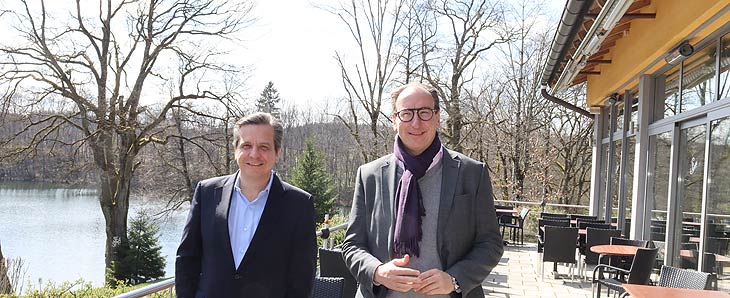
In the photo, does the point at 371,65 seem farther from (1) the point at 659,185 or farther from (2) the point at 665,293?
(2) the point at 665,293

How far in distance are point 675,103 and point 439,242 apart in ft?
16.0

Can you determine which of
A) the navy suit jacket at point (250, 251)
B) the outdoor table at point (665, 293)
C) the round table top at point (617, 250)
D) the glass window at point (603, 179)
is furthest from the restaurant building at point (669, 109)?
the navy suit jacket at point (250, 251)

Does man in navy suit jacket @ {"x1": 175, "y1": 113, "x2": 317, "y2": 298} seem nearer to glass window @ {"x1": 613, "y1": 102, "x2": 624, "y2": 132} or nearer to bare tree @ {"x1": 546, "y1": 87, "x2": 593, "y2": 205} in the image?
glass window @ {"x1": 613, "y1": 102, "x2": 624, "y2": 132}

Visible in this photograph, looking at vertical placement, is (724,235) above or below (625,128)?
below

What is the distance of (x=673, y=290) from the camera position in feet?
10.1

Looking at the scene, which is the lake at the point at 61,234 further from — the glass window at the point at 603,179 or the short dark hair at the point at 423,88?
the short dark hair at the point at 423,88

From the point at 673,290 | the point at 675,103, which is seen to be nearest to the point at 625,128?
the point at 675,103

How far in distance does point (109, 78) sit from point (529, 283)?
1307 centimetres

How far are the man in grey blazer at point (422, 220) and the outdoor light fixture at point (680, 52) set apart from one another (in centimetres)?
398

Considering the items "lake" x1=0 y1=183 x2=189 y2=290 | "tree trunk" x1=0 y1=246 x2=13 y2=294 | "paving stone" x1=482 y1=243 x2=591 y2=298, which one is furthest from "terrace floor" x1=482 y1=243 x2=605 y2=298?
"lake" x1=0 y1=183 x2=189 y2=290

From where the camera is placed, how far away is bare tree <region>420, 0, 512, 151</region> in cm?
1872

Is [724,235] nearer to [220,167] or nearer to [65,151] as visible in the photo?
[220,167]

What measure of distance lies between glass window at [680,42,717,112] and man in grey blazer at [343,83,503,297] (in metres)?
3.70

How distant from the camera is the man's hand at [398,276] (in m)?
1.59
